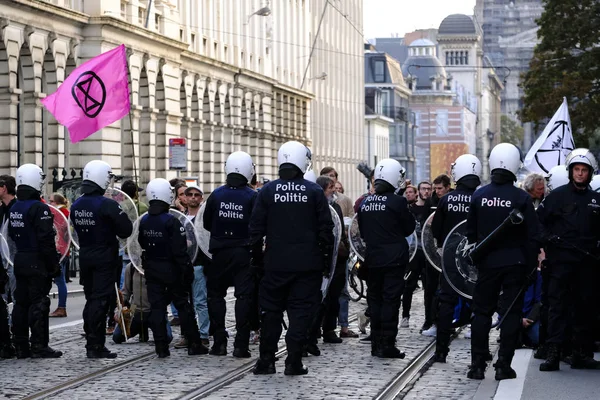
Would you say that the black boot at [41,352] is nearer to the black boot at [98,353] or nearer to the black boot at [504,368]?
the black boot at [98,353]

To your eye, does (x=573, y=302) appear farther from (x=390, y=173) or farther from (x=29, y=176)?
(x=29, y=176)

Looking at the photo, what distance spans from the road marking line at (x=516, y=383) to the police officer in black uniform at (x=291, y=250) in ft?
5.89

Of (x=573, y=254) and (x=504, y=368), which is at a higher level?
(x=573, y=254)

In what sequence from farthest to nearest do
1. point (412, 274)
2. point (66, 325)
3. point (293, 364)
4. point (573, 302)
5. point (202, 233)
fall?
point (66, 325), point (412, 274), point (202, 233), point (573, 302), point (293, 364)

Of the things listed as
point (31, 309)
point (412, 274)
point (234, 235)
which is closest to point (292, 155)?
point (234, 235)

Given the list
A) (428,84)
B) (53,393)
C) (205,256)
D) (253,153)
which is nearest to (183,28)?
(253,153)

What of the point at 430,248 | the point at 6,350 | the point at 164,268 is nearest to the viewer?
the point at 6,350

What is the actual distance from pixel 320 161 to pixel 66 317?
62.0 metres

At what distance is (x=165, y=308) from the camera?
14156mm

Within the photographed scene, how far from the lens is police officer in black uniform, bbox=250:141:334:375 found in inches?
500

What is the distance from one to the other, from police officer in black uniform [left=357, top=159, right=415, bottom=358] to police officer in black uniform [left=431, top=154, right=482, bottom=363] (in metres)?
0.38

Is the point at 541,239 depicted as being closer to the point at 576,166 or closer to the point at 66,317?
the point at 576,166

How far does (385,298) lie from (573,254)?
6.51 ft

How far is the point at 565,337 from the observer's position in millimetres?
13234
